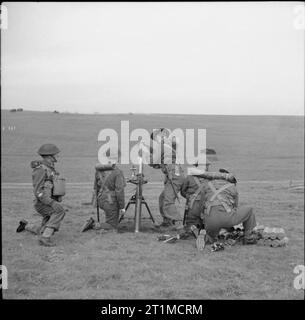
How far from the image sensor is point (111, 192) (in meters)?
10.6

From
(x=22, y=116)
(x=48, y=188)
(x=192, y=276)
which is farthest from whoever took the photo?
(x=22, y=116)

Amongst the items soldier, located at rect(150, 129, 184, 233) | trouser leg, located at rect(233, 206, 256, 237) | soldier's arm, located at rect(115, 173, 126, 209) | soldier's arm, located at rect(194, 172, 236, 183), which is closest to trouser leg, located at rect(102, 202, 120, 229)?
soldier's arm, located at rect(115, 173, 126, 209)

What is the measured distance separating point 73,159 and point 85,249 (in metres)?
21.1

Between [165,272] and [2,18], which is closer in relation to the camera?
[2,18]

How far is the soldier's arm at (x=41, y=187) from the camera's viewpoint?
9312 millimetres

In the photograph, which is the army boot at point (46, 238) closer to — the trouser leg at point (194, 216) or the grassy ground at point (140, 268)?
the grassy ground at point (140, 268)

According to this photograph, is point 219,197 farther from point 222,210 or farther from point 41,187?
point 41,187

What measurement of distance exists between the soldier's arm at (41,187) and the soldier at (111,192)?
139cm

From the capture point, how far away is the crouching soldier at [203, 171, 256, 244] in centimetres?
891

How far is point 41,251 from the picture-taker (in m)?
8.88

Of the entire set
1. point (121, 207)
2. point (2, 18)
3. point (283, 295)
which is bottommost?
point (283, 295)

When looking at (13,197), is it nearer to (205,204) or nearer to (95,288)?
(205,204)

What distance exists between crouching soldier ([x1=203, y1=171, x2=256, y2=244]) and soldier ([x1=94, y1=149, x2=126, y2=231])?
2.08m

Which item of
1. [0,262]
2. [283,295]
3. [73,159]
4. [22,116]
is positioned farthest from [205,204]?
[22,116]
